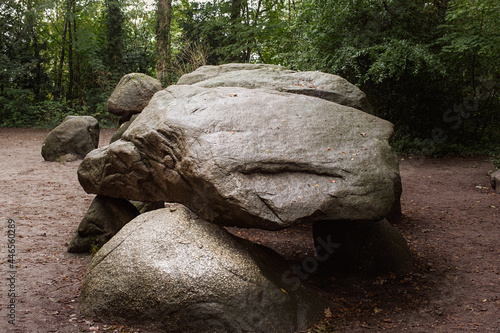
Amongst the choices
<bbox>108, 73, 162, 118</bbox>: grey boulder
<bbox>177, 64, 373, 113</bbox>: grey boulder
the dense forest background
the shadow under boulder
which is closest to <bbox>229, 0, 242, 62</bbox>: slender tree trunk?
the dense forest background

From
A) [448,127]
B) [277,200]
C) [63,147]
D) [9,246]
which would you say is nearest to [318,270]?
[277,200]

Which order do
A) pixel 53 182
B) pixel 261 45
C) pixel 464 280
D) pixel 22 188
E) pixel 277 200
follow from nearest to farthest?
pixel 277 200 < pixel 464 280 < pixel 22 188 < pixel 53 182 < pixel 261 45

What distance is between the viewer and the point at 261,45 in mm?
19625

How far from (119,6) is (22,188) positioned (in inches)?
608

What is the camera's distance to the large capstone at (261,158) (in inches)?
149

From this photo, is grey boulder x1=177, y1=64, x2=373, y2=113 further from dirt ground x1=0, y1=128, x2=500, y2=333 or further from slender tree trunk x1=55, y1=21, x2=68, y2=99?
slender tree trunk x1=55, y1=21, x2=68, y2=99

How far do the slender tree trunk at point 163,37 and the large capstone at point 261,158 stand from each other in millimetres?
14557

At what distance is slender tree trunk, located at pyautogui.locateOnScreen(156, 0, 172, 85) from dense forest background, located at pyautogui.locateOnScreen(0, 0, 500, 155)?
0.04 m

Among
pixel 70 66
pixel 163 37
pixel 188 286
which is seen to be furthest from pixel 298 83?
pixel 70 66

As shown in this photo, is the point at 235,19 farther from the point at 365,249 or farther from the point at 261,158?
the point at 261,158

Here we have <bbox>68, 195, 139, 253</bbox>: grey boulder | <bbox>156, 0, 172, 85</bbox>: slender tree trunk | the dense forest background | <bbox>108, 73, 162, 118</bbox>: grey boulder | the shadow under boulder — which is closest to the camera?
the shadow under boulder

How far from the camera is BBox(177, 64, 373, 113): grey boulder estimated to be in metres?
5.60

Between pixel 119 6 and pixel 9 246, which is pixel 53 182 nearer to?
pixel 9 246

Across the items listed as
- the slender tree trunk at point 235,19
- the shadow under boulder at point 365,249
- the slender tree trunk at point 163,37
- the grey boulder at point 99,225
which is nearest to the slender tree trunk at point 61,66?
the slender tree trunk at point 163,37
